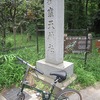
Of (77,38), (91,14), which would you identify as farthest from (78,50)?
(91,14)

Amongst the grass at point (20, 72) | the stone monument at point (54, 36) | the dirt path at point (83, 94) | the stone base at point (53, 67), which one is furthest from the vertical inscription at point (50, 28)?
the dirt path at point (83, 94)

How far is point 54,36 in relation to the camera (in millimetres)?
3578

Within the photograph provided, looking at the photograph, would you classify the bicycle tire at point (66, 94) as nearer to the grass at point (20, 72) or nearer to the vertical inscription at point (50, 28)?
the grass at point (20, 72)

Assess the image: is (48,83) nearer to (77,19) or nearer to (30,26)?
(30,26)

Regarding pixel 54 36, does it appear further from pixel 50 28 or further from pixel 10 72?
pixel 10 72

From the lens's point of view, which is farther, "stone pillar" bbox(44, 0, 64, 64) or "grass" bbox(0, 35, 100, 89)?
"grass" bbox(0, 35, 100, 89)

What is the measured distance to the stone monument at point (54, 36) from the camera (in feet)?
11.4

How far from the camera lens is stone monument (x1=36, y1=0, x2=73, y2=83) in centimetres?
347

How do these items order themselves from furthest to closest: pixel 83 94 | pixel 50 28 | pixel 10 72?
→ pixel 10 72 < pixel 50 28 < pixel 83 94

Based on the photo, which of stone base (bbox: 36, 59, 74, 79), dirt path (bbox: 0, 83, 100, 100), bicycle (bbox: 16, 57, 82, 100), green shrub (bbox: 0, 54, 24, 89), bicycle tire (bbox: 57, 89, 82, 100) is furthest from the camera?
green shrub (bbox: 0, 54, 24, 89)

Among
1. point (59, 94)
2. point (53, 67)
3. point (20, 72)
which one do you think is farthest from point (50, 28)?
point (59, 94)

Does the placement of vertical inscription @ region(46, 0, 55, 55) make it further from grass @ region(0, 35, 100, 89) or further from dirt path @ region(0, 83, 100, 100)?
dirt path @ region(0, 83, 100, 100)

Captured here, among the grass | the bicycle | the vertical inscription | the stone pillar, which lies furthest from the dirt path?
the vertical inscription

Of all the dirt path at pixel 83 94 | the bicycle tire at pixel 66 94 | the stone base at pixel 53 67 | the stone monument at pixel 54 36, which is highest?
the stone monument at pixel 54 36
